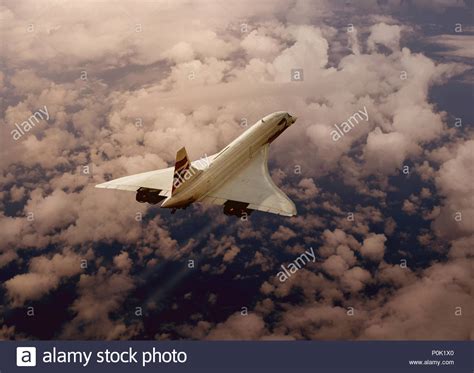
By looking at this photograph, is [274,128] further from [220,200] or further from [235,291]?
[235,291]

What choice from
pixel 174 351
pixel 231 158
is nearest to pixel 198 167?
pixel 231 158

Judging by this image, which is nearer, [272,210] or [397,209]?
[272,210]

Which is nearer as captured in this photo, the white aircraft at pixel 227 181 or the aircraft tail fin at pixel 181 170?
the aircraft tail fin at pixel 181 170

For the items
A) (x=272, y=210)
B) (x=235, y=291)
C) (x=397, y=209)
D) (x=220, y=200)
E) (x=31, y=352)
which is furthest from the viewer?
(x=397, y=209)

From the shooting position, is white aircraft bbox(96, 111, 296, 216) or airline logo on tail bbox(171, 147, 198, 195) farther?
white aircraft bbox(96, 111, 296, 216)

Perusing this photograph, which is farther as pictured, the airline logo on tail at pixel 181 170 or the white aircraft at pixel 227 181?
the white aircraft at pixel 227 181

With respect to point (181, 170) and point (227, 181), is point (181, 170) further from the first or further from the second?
point (227, 181)
